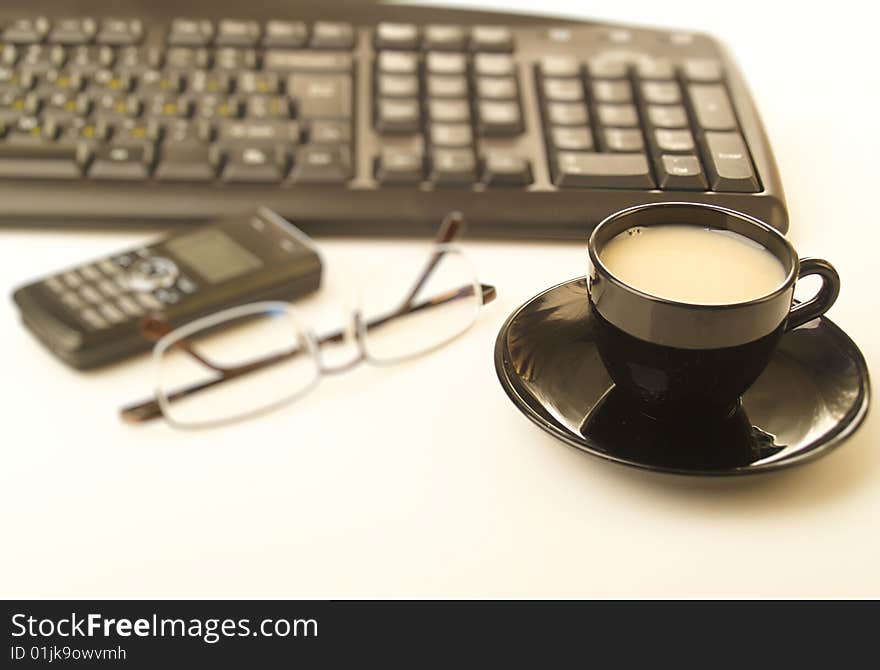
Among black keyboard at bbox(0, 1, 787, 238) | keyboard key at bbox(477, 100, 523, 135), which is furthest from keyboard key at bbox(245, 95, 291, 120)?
keyboard key at bbox(477, 100, 523, 135)

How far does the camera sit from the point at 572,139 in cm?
53

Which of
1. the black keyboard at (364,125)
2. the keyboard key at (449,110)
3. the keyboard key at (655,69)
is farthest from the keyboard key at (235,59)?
the keyboard key at (655,69)

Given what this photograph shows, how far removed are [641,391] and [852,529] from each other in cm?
8

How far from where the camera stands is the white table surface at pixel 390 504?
0.33 m

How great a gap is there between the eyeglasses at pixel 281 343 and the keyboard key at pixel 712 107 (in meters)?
0.15

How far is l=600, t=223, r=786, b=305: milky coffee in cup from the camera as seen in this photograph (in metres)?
0.38

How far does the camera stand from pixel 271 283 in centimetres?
46

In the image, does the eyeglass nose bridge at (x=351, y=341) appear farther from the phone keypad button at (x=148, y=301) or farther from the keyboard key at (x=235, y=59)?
the keyboard key at (x=235, y=59)

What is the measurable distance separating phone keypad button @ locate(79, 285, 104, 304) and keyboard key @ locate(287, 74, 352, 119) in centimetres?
15

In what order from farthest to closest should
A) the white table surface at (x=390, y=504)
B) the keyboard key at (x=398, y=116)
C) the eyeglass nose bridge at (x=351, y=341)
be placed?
the keyboard key at (x=398, y=116)
the eyeglass nose bridge at (x=351, y=341)
the white table surface at (x=390, y=504)

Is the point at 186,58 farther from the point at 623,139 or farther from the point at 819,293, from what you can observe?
the point at 819,293

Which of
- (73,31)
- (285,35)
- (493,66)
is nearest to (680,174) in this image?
(493,66)

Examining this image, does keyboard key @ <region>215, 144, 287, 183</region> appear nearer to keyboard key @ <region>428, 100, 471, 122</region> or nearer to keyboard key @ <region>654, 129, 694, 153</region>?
keyboard key @ <region>428, 100, 471, 122</region>
